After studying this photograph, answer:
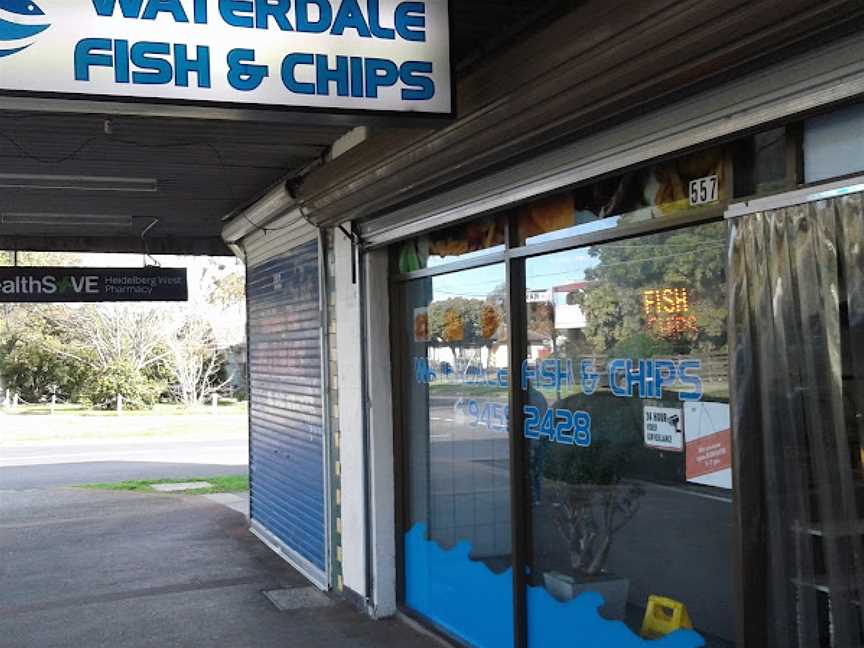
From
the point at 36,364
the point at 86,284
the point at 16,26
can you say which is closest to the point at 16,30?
the point at 16,26

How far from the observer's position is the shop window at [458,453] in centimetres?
580

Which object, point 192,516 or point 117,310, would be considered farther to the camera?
point 117,310

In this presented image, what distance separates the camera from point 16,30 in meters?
3.50

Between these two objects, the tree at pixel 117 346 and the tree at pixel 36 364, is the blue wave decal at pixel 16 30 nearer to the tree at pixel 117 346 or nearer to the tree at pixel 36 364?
the tree at pixel 117 346

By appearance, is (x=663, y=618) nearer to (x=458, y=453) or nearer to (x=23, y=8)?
(x=458, y=453)

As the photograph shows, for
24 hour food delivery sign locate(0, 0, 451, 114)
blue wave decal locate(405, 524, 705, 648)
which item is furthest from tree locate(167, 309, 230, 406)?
24 hour food delivery sign locate(0, 0, 451, 114)

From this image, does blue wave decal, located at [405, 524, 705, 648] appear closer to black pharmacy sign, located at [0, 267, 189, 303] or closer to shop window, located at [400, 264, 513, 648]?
shop window, located at [400, 264, 513, 648]

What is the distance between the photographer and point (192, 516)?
12023 mm

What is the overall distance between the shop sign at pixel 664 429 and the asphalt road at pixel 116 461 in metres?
13.3

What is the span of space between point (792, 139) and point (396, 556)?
467 centimetres

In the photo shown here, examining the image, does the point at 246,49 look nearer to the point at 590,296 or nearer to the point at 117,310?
the point at 590,296

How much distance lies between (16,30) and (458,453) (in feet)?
12.6

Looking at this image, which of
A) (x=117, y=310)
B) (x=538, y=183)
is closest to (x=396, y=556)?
(x=538, y=183)

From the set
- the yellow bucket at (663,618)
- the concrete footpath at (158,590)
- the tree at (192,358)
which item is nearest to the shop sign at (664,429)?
the yellow bucket at (663,618)
